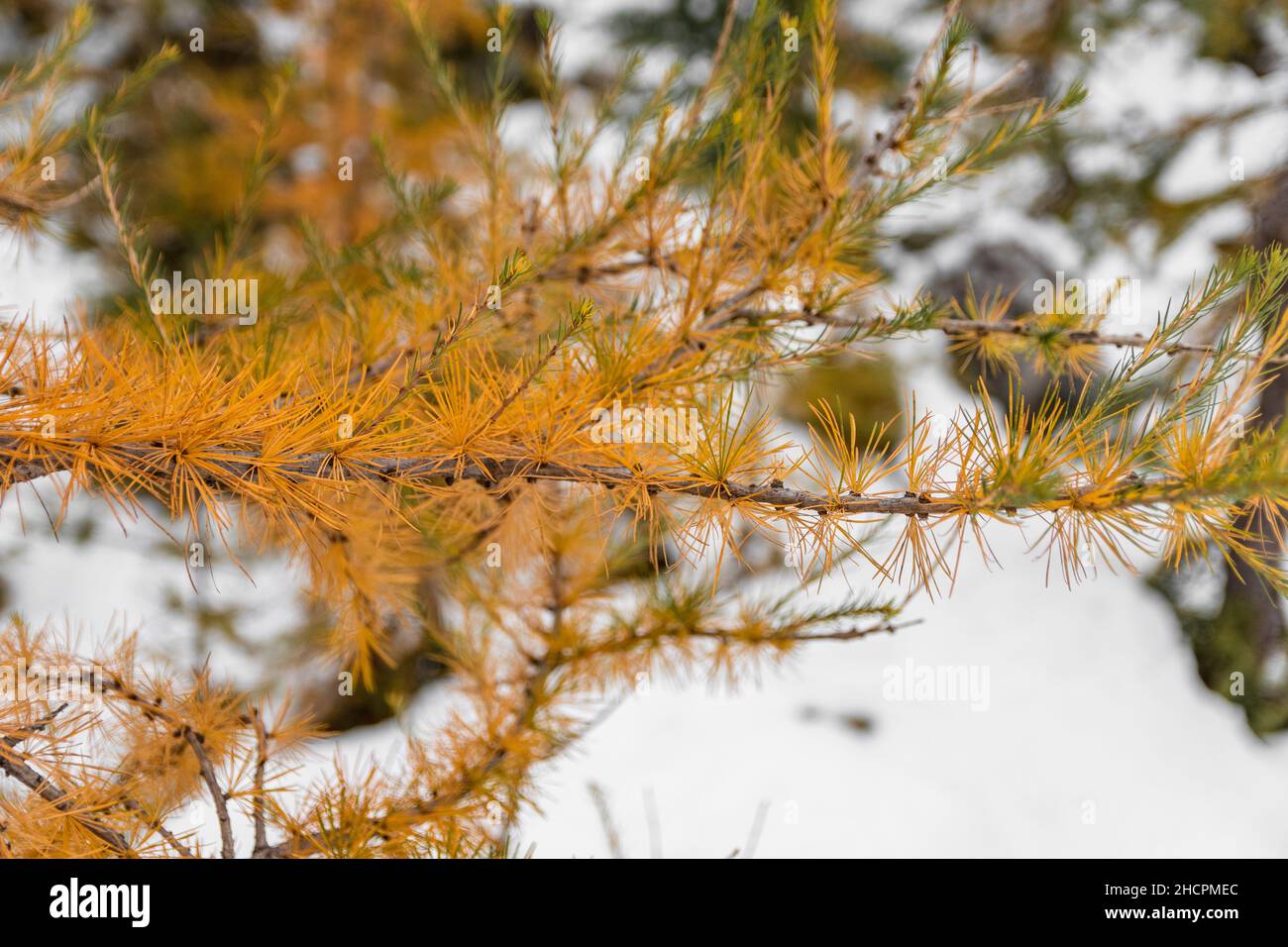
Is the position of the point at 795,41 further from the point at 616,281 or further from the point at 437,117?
the point at 437,117

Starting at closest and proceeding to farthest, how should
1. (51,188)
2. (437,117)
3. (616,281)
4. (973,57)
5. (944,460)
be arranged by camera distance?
(944,460)
(973,57)
(616,281)
(51,188)
(437,117)

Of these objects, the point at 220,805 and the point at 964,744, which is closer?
the point at 220,805

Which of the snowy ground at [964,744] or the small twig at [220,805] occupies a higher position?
the small twig at [220,805]

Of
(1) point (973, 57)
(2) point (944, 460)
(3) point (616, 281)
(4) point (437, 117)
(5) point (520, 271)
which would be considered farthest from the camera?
(4) point (437, 117)

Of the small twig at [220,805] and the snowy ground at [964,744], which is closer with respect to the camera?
the small twig at [220,805]

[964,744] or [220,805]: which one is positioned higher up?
[220,805]

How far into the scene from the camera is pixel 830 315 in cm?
70

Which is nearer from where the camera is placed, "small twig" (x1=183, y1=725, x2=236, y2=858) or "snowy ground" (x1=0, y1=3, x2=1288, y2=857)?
"small twig" (x1=183, y1=725, x2=236, y2=858)

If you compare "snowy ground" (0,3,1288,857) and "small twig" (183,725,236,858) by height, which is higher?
"small twig" (183,725,236,858)
